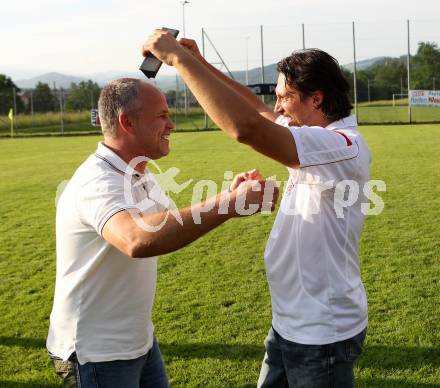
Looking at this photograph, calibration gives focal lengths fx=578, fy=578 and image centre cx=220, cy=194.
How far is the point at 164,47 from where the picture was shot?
216 centimetres

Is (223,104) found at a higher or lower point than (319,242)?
higher

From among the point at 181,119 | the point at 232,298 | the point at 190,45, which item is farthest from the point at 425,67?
the point at 190,45

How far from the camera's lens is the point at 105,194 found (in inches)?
92.2

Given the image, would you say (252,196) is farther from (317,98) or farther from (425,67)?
(425,67)

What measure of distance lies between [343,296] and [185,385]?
2341 mm

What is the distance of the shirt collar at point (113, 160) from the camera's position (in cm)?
258

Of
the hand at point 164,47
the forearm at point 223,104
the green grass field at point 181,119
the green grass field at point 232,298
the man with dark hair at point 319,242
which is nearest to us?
the forearm at point 223,104

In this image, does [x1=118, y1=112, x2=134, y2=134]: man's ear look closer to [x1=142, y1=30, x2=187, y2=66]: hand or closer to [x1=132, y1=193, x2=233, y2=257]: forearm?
[x1=142, y1=30, x2=187, y2=66]: hand

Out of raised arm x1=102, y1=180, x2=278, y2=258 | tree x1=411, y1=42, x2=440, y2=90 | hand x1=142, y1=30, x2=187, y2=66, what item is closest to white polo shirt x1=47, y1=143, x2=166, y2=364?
raised arm x1=102, y1=180, x2=278, y2=258

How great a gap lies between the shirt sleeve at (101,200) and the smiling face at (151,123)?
232 mm

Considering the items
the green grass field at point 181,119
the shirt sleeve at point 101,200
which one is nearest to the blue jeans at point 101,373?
the shirt sleeve at point 101,200

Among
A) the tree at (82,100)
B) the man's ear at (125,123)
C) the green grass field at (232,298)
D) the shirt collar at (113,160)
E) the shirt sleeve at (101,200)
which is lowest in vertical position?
the green grass field at (232,298)

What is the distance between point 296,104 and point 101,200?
0.95 m

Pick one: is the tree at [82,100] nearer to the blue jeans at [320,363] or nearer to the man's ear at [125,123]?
the man's ear at [125,123]
